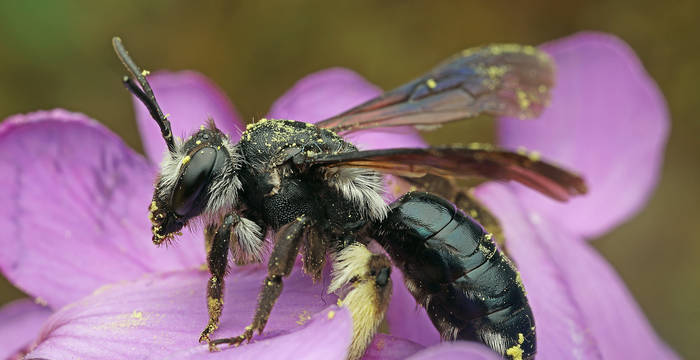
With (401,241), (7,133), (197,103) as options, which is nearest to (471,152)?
(401,241)

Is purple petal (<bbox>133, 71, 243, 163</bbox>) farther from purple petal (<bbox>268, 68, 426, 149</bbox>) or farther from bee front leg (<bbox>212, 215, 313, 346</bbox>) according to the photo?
bee front leg (<bbox>212, 215, 313, 346</bbox>)

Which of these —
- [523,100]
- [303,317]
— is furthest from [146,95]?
[523,100]

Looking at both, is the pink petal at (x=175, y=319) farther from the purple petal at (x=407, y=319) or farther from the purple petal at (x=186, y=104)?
the purple petal at (x=186, y=104)

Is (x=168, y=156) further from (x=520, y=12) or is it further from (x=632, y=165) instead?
(x=520, y=12)

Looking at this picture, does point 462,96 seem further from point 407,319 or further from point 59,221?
point 59,221

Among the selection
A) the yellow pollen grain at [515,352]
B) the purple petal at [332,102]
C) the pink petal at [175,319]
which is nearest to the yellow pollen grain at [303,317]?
the pink petal at [175,319]

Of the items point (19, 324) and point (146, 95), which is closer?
point (146, 95)

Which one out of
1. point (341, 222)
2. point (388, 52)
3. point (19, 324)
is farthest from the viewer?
point (388, 52)
